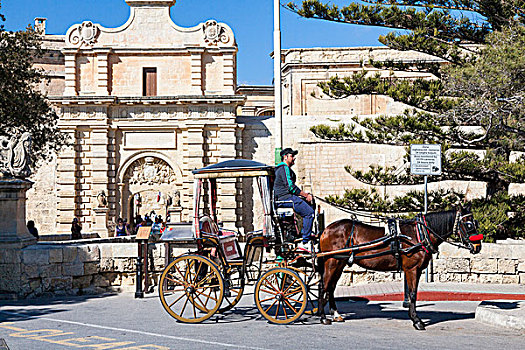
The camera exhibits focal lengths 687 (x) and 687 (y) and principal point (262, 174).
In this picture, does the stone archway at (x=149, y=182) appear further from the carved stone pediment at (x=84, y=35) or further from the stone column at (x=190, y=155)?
the carved stone pediment at (x=84, y=35)

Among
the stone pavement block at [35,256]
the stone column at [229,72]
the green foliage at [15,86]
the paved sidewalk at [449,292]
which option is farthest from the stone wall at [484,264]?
the stone column at [229,72]

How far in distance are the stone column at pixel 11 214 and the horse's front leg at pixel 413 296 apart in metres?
6.76

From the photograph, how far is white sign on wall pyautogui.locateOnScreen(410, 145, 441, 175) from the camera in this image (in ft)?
40.8

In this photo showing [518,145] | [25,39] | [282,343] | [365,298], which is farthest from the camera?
[25,39]

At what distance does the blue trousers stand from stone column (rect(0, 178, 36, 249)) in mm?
5304

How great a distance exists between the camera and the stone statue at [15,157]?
12016mm

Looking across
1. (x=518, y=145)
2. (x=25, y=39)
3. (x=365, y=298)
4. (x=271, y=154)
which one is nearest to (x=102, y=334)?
(x=365, y=298)

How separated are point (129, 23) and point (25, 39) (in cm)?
847

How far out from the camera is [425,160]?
12.5 meters

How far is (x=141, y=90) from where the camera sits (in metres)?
29.0

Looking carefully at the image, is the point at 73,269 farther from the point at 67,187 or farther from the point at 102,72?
the point at 102,72

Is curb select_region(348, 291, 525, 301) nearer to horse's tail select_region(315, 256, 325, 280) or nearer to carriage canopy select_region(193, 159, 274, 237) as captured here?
horse's tail select_region(315, 256, 325, 280)

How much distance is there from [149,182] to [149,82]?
425cm

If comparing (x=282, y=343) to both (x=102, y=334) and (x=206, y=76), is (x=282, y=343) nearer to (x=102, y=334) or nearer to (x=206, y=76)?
(x=102, y=334)
